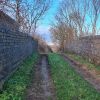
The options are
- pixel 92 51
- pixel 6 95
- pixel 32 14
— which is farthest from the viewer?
pixel 32 14

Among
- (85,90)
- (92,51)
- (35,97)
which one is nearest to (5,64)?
(35,97)

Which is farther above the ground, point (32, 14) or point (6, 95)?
point (32, 14)

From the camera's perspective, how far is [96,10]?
32969 millimetres

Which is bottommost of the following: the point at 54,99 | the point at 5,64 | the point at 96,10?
the point at 54,99

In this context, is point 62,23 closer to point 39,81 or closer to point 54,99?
point 39,81

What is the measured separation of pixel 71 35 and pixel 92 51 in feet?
92.0

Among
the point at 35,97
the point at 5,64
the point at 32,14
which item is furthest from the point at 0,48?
the point at 32,14

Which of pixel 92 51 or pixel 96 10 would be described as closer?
pixel 92 51

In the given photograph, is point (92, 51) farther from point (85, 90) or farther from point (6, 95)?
point (6, 95)

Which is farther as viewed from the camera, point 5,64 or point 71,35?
point 71,35

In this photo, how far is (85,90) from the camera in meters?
8.76

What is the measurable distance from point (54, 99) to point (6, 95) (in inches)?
47.8

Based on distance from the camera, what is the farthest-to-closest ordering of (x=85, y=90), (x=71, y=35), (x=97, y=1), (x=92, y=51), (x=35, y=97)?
(x=71, y=35) → (x=97, y=1) → (x=92, y=51) → (x=85, y=90) → (x=35, y=97)

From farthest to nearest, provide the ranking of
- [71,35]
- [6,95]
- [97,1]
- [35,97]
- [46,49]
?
[46,49] → [71,35] → [97,1] → [35,97] → [6,95]
